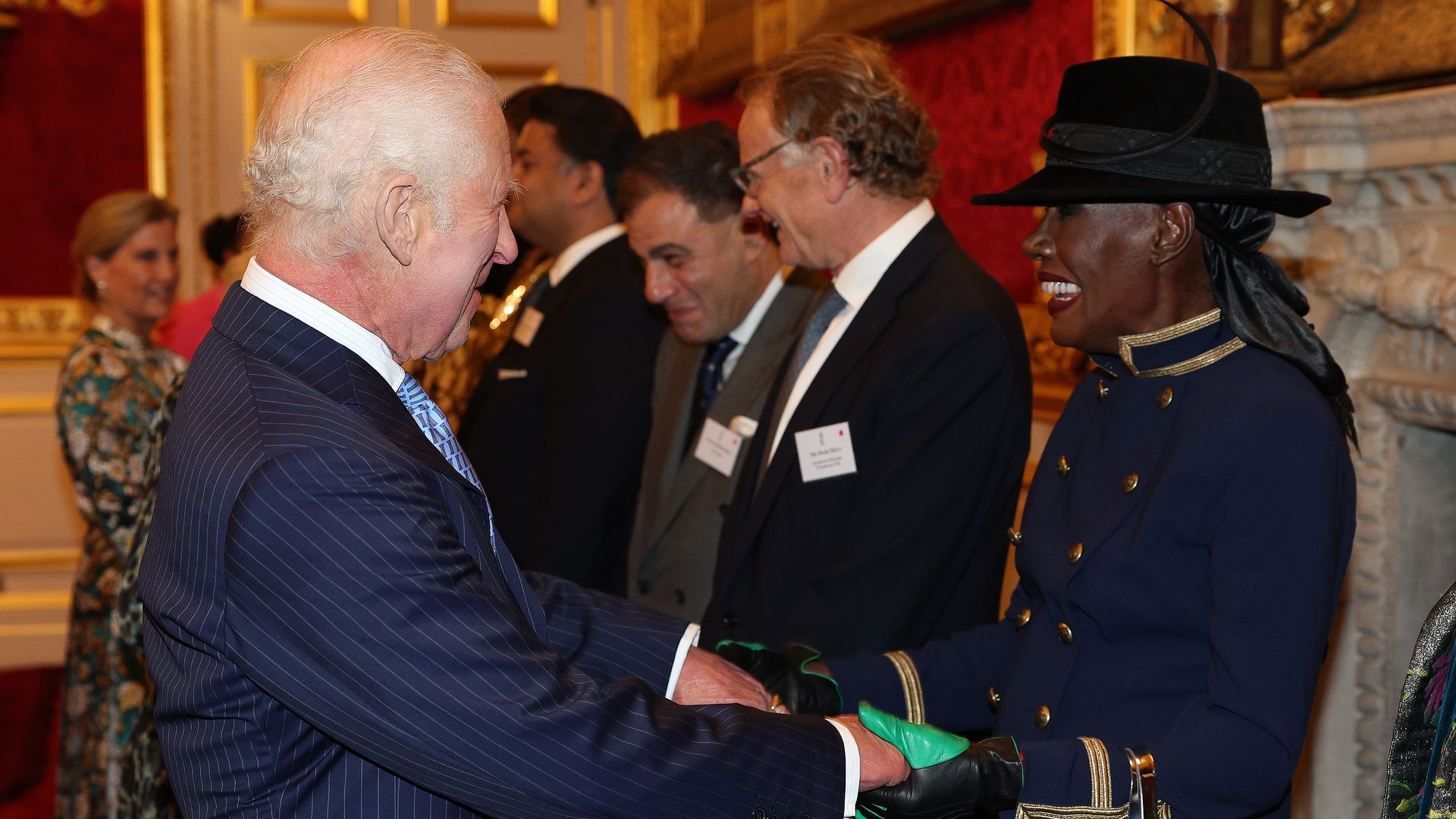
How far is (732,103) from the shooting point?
6.27 meters

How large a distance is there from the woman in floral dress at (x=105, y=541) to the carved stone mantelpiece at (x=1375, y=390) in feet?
8.46

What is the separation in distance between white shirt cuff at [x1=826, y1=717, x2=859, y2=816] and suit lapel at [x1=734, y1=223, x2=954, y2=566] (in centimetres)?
85

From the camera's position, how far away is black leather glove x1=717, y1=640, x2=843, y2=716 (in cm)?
204

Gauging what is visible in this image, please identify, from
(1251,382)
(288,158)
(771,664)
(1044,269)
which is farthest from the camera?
(771,664)

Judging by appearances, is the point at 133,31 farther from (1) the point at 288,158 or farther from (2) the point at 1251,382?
(2) the point at 1251,382

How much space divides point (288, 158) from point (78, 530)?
6169 mm

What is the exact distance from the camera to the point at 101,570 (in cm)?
374

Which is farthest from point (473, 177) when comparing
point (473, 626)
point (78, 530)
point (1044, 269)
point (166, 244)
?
point (78, 530)

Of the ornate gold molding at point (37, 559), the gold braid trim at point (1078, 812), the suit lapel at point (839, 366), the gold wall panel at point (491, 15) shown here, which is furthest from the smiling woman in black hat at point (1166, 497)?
the ornate gold molding at point (37, 559)

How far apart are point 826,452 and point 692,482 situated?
627 mm

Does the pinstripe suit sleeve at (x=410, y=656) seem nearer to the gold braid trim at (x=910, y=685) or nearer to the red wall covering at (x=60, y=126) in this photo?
the gold braid trim at (x=910, y=685)

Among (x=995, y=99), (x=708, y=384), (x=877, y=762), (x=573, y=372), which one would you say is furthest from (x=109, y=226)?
(x=877, y=762)

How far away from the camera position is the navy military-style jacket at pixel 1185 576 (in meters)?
1.55

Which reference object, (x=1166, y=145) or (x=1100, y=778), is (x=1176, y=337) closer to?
(x=1166, y=145)
